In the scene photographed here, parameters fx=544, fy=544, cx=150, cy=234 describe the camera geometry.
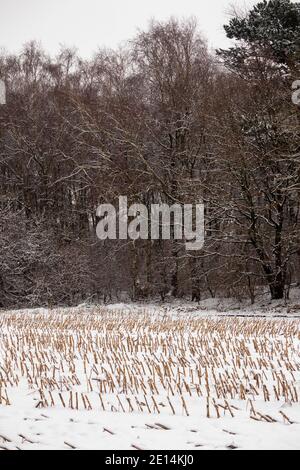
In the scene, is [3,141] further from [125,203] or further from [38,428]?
[38,428]

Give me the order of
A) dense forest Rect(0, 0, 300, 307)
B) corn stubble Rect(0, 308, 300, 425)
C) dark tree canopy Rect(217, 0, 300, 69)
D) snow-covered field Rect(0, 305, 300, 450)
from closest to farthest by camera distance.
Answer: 1. snow-covered field Rect(0, 305, 300, 450)
2. corn stubble Rect(0, 308, 300, 425)
3. dark tree canopy Rect(217, 0, 300, 69)
4. dense forest Rect(0, 0, 300, 307)

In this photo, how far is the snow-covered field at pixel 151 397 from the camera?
15.5 feet

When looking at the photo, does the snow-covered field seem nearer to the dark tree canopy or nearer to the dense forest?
the dense forest

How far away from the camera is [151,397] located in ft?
19.2

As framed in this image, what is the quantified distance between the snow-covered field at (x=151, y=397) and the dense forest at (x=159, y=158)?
1287cm

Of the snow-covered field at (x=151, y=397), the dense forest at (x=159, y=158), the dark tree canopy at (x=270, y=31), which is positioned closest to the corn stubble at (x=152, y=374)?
the snow-covered field at (x=151, y=397)

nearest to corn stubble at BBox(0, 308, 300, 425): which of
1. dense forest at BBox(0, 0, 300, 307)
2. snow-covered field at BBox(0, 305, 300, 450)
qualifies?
snow-covered field at BBox(0, 305, 300, 450)

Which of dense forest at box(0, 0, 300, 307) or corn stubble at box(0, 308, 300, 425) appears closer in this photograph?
corn stubble at box(0, 308, 300, 425)

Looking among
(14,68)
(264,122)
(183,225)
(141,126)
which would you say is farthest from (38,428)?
(14,68)

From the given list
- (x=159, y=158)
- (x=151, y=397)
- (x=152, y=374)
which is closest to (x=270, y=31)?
(x=159, y=158)

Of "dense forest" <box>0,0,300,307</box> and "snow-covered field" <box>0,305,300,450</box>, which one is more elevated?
"dense forest" <box>0,0,300,307</box>

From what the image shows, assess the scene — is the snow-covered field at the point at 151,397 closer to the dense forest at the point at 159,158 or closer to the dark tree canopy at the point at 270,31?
the dense forest at the point at 159,158

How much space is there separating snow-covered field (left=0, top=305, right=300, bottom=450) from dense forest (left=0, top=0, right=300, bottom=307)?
42.2ft

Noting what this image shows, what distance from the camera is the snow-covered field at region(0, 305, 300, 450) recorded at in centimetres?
473
